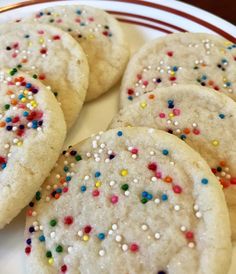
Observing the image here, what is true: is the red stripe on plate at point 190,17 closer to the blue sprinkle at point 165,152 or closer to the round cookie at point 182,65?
Result: the round cookie at point 182,65

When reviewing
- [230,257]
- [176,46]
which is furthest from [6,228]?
[176,46]

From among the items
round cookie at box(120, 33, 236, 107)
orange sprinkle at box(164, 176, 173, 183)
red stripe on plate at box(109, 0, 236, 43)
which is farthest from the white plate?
orange sprinkle at box(164, 176, 173, 183)

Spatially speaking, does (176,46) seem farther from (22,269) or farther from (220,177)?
(22,269)

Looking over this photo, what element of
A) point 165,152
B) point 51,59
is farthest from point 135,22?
point 165,152

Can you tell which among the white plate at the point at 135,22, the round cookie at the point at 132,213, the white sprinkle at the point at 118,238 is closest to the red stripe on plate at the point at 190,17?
the white plate at the point at 135,22

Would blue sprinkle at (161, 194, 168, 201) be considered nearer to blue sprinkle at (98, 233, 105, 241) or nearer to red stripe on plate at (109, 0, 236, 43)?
blue sprinkle at (98, 233, 105, 241)

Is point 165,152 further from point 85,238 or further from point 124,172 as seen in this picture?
point 85,238

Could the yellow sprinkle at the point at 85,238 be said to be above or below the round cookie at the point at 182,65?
below
